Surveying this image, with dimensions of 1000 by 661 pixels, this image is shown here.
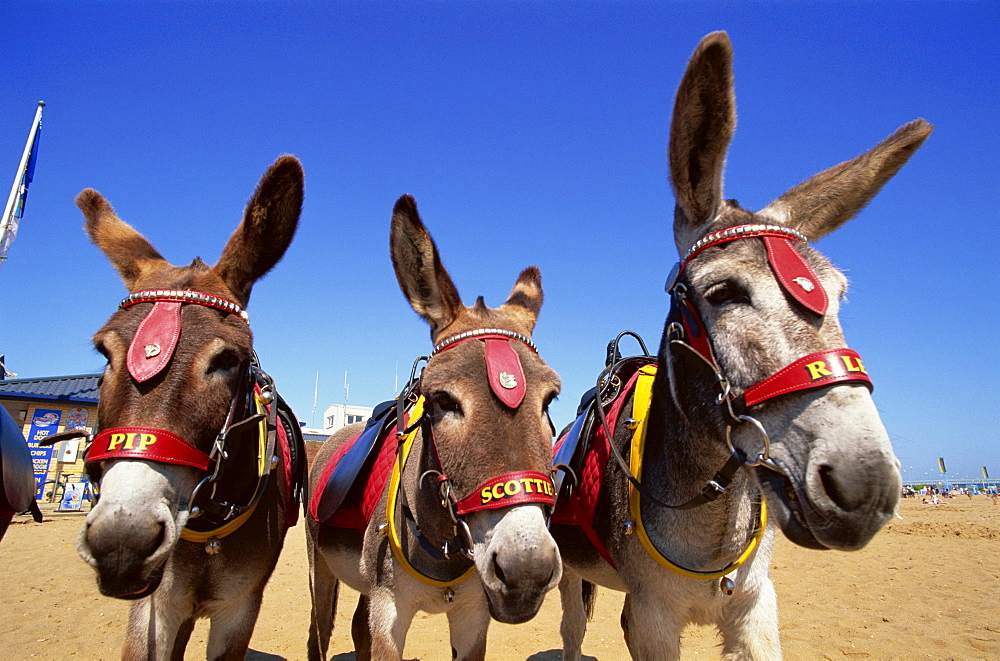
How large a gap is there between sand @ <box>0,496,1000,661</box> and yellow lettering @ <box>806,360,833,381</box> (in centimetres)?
609

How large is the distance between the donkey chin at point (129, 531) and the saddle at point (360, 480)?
153 centimetres

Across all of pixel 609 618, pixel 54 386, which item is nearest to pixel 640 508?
pixel 609 618

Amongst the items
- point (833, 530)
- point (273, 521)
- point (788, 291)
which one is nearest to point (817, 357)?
point (788, 291)

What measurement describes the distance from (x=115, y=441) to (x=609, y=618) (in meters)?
8.33

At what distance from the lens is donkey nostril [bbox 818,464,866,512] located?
5.40ft

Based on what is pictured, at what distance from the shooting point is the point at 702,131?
8.43 ft

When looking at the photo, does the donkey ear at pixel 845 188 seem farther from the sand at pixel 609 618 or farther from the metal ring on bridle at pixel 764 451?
the sand at pixel 609 618

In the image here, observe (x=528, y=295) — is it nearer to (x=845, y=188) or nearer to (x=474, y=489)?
(x=474, y=489)

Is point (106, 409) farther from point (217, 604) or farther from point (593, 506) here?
point (593, 506)

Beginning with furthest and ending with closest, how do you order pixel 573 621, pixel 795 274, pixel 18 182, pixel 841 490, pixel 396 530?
1. pixel 18 182
2. pixel 573 621
3. pixel 396 530
4. pixel 795 274
5. pixel 841 490

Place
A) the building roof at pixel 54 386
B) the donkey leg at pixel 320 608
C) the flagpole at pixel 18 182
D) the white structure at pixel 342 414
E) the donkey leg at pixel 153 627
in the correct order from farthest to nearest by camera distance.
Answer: the white structure at pixel 342 414 → the building roof at pixel 54 386 → the flagpole at pixel 18 182 → the donkey leg at pixel 320 608 → the donkey leg at pixel 153 627

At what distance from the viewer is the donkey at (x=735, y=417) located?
1756 millimetres

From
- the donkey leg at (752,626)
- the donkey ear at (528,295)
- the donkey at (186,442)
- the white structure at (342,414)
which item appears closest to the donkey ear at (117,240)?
Answer: the donkey at (186,442)

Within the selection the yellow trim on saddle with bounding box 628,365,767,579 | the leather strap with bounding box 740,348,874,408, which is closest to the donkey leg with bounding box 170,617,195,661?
the yellow trim on saddle with bounding box 628,365,767,579
